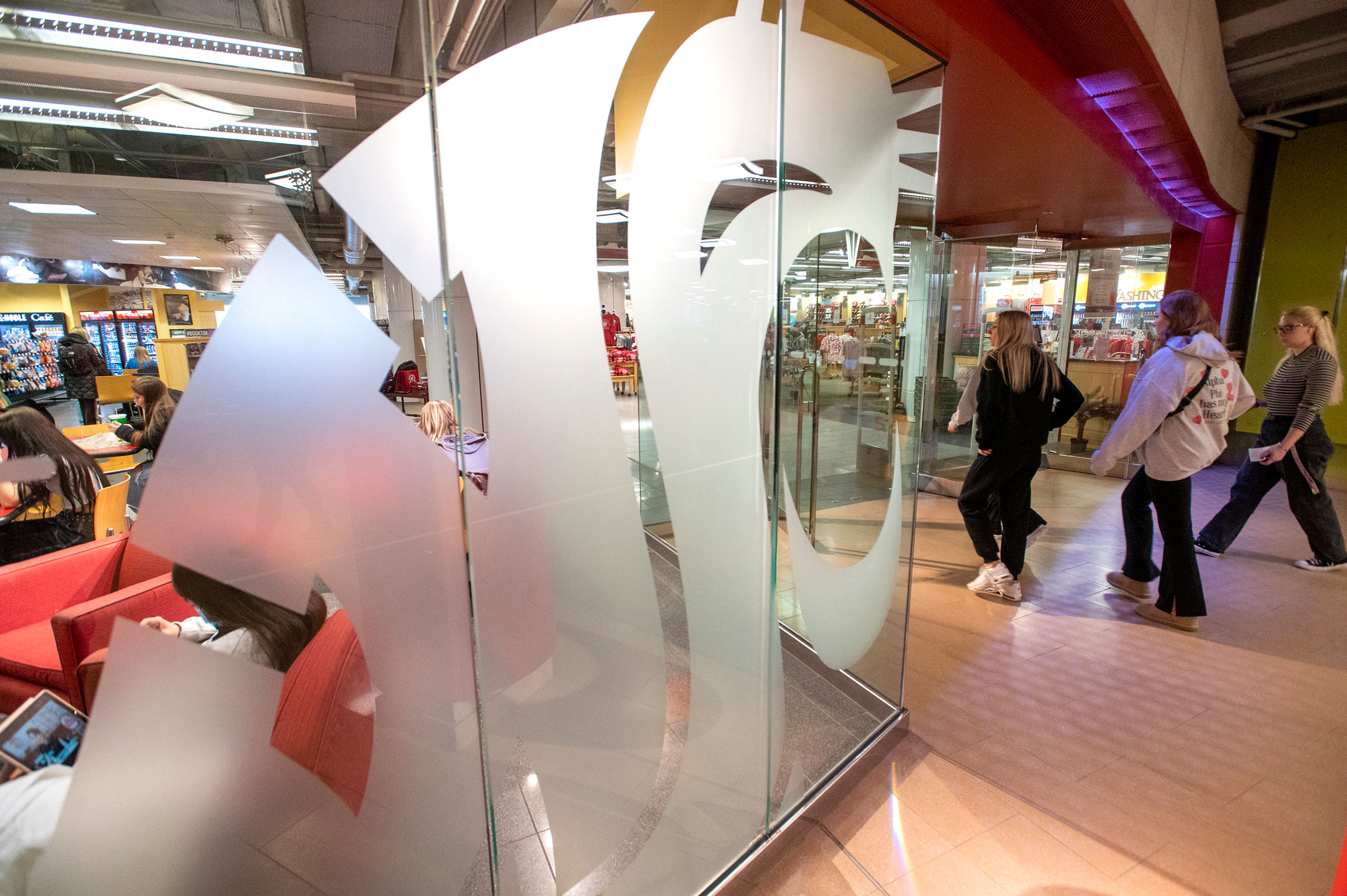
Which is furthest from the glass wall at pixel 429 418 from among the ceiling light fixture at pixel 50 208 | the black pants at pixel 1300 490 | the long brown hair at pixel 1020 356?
the black pants at pixel 1300 490

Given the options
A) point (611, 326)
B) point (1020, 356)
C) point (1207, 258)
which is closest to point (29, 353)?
point (611, 326)

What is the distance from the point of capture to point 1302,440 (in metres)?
3.74

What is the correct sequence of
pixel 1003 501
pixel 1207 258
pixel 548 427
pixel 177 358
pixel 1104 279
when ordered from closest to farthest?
1. pixel 177 358
2. pixel 548 427
3. pixel 1003 501
4. pixel 1207 258
5. pixel 1104 279

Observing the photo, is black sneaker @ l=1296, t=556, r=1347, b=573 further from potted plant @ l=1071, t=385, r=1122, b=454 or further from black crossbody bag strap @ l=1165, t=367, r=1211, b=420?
potted plant @ l=1071, t=385, r=1122, b=454

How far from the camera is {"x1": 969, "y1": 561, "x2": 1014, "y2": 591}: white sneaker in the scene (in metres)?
3.56

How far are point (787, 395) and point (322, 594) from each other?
4.27 ft

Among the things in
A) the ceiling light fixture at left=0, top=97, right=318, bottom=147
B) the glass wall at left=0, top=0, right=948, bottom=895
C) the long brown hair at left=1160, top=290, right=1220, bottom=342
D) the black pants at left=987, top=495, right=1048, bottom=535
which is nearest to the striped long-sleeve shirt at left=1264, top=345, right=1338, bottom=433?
the long brown hair at left=1160, top=290, right=1220, bottom=342

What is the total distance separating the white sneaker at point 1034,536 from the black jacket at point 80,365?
3861mm

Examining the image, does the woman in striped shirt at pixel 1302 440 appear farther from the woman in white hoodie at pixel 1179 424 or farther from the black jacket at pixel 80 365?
the black jacket at pixel 80 365

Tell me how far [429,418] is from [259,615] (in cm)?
39

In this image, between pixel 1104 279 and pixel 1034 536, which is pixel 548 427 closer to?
pixel 1034 536

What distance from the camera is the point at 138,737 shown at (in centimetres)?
91

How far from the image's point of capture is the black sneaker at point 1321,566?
3930mm

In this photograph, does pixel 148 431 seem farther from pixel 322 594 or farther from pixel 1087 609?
pixel 1087 609
